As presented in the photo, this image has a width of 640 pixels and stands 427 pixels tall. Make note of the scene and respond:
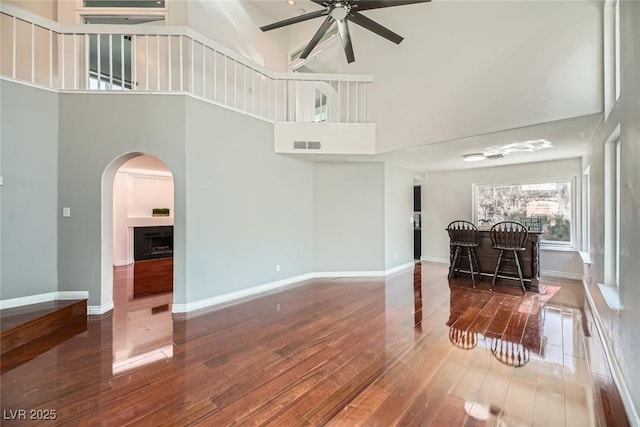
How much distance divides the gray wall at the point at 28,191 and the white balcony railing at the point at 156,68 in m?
0.33

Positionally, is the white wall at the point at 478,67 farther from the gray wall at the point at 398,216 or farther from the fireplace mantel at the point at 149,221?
the fireplace mantel at the point at 149,221

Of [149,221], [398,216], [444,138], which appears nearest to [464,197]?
[398,216]

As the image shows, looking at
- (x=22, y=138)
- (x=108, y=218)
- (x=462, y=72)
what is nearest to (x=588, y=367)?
(x=462, y=72)

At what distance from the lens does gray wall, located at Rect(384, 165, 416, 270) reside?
17.7ft

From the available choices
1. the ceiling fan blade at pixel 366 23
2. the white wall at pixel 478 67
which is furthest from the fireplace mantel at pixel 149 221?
the ceiling fan blade at pixel 366 23

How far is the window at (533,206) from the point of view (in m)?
5.08

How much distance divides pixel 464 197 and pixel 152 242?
8.00 m

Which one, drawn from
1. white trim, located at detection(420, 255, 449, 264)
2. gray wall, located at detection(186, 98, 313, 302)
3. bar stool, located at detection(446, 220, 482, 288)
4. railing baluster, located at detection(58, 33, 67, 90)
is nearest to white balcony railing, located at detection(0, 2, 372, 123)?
railing baluster, located at detection(58, 33, 67, 90)

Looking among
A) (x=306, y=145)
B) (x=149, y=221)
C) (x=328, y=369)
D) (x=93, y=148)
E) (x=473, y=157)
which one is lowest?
(x=328, y=369)

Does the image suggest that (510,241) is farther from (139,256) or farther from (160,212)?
(139,256)

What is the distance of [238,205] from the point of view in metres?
4.04

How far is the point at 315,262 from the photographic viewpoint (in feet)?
17.4

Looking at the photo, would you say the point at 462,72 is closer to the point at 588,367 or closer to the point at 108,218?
the point at 588,367

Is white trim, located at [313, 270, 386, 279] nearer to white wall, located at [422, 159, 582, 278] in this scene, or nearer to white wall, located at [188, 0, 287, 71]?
white wall, located at [422, 159, 582, 278]
